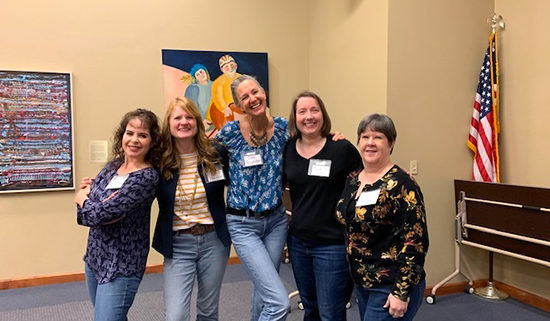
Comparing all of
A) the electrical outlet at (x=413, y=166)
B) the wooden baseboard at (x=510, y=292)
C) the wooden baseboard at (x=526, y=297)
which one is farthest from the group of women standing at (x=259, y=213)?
the wooden baseboard at (x=526, y=297)

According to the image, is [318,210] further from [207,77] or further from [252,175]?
[207,77]

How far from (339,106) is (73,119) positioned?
8.64ft

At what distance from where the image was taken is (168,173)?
190 centimetres

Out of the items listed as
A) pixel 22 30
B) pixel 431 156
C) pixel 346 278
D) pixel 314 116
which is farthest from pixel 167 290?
pixel 22 30

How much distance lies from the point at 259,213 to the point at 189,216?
1.11 ft

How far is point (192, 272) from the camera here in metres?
1.94

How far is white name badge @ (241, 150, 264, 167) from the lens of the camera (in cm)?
204

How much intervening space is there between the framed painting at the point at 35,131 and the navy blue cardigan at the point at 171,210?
2.48 metres

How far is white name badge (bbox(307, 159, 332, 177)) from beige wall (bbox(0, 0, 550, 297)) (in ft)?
5.21

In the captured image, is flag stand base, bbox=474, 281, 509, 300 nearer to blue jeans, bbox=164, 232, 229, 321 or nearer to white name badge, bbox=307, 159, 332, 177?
white name badge, bbox=307, 159, 332, 177

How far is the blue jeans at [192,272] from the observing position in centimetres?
189

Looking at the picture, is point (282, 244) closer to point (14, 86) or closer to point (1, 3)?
point (14, 86)

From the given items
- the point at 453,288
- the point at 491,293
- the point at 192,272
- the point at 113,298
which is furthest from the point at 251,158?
the point at 491,293

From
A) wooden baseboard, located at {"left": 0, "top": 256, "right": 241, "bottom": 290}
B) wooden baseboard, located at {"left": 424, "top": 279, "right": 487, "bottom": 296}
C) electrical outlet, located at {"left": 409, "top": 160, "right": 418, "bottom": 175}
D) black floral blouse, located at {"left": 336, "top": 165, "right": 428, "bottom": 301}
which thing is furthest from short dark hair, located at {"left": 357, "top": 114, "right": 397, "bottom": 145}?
wooden baseboard, located at {"left": 0, "top": 256, "right": 241, "bottom": 290}
